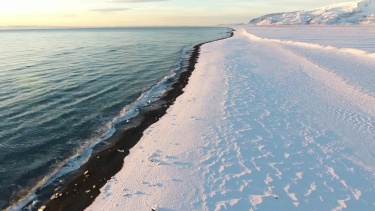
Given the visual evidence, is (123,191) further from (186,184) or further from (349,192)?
(349,192)

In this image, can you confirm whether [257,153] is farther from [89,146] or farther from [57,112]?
[57,112]

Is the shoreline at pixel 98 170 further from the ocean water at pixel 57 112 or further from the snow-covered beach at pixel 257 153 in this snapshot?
the ocean water at pixel 57 112

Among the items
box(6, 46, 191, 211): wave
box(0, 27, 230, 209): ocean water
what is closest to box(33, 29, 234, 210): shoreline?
box(6, 46, 191, 211): wave

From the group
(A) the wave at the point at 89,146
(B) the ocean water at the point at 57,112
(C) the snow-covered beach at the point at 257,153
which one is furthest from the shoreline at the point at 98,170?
(B) the ocean water at the point at 57,112

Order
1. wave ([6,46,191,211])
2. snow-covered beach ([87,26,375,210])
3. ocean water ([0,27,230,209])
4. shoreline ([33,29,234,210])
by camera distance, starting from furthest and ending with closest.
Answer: ocean water ([0,27,230,209]) < wave ([6,46,191,211]) < shoreline ([33,29,234,210]) < snow-covered beach ([87,26,375,210])

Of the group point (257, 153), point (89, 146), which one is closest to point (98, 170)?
point (89, 146)

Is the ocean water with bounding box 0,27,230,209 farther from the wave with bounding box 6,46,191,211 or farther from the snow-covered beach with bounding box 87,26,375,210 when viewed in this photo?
the snow-covered beach with bounding box 87,26,375,210
